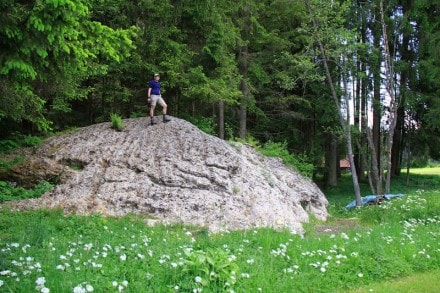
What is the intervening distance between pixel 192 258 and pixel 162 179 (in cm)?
636

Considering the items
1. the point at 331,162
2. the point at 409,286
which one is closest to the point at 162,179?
the point at 409,286

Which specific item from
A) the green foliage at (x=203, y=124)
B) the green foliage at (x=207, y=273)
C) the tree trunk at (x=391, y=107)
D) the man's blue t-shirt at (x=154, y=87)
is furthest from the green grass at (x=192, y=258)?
the tree trunk at (x=391, y=107)

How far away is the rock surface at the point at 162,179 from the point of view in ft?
33.4

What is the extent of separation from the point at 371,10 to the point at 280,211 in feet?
54.0

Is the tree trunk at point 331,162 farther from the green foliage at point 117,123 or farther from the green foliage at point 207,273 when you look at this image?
the green foliage at point 207,273

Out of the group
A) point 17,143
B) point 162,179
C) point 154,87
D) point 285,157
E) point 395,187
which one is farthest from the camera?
point 395,187

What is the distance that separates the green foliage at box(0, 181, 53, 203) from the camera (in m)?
10.3

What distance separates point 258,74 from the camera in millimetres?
20641

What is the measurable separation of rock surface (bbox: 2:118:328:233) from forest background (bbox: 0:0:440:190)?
1541 mm

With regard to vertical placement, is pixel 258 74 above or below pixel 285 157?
above

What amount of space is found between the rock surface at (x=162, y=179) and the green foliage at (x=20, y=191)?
0.92 feet

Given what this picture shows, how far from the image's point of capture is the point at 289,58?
792 inches

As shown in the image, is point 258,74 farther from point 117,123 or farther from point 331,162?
point 117,123

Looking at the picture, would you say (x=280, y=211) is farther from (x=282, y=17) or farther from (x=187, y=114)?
(x=282, y=17)
